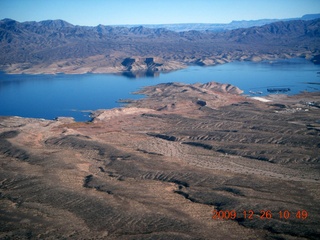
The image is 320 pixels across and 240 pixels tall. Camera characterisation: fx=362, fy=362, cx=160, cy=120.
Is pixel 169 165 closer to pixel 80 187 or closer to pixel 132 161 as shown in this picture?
pixel 132 161

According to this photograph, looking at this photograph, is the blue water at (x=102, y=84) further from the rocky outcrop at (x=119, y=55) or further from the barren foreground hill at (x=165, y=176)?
the barren foreground hill at (x=165, y=176)

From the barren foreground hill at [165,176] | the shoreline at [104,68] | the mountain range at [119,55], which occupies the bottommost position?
the barren foreground hill at [165,176]

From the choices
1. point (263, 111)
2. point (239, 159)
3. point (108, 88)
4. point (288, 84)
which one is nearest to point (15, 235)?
point (239, 159)
